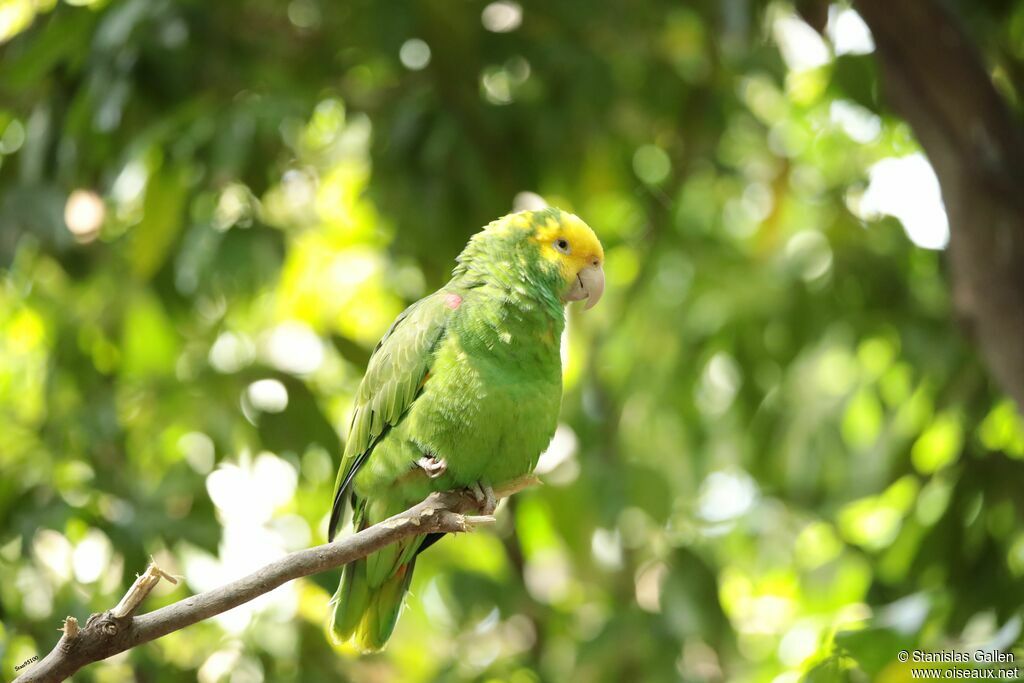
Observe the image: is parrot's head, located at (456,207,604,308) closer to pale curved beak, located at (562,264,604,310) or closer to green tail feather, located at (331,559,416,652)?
pale curved beak, located at (562,264,604,310)

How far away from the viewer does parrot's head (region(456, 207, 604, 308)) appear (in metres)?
2.08

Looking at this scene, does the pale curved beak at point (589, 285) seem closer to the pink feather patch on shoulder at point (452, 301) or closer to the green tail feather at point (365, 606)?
the pink feather patch on shoulder at point (452, 301)

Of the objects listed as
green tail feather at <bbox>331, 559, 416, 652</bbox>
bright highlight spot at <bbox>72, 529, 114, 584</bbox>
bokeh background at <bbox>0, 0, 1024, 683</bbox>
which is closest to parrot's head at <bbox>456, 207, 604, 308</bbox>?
green tail feather at <bbox>331, 559, 416, 652</bbox>

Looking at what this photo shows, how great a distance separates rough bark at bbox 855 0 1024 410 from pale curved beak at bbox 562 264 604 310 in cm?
169

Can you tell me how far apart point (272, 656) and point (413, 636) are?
142cm

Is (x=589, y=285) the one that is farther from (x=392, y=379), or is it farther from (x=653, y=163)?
(x=653, y=163)

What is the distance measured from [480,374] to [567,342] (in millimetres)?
2894

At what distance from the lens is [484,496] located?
210cm

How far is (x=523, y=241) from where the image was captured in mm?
2105

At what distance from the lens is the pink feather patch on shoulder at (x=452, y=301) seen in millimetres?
2121

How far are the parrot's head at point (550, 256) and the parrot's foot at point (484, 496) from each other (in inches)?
16.9

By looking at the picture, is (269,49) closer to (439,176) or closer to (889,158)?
(439,176)

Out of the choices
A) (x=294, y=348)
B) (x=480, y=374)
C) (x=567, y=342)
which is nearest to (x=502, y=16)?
(x=567, y=342)

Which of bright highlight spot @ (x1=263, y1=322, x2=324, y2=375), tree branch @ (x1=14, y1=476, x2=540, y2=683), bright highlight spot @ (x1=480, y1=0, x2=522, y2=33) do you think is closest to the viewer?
tree branch @ (x1=14, y1=476, x2=540, y2=683)
